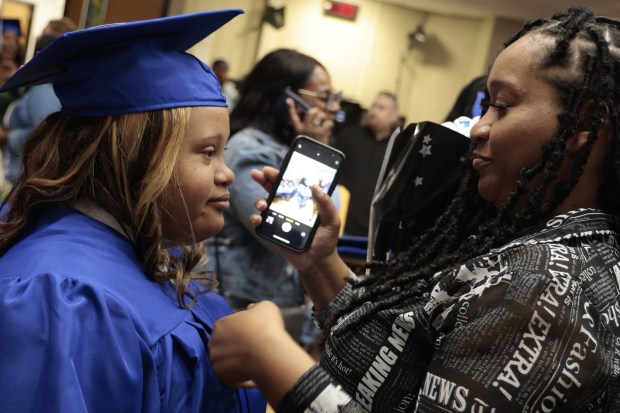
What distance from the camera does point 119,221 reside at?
136 cm

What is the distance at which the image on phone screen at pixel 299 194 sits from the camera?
177 centimetres

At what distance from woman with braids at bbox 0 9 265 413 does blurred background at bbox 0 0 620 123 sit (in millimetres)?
8018

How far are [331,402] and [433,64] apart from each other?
9571 millimetres

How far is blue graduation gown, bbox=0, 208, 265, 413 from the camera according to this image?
1067 mm

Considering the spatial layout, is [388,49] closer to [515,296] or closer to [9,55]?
[9,55]

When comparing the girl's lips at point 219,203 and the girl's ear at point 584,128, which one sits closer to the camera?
the girl's ear at point 584,128

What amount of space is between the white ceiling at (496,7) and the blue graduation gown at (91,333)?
7.08 meters

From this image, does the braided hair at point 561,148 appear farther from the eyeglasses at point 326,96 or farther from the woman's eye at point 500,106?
the eyeglasses at point 326,96

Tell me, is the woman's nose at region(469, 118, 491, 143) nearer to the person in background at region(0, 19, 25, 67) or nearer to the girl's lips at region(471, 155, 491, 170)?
the girl's lips at region(471, 155, 491, 170)

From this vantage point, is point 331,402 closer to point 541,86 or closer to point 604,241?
point 604,241

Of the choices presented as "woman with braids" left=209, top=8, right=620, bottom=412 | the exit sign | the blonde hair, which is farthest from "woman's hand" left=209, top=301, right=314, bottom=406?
the exit sign

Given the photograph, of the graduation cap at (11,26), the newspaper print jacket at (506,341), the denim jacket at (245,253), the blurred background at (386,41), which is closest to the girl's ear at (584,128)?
the newspaper print jacket at (506,341)

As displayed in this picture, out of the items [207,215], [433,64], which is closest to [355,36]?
[433,64]

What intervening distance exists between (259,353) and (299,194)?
72 centimetres
